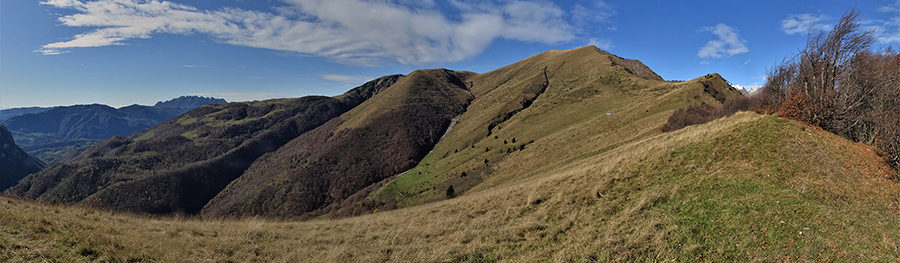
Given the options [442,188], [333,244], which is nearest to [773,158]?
[333,244]

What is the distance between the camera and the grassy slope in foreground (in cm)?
864

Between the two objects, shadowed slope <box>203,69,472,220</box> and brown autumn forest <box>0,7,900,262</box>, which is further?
shadowed slope <box>203,69,472,220</box>

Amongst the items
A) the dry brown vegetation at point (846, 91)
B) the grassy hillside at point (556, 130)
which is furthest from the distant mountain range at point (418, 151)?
the dry brown vegetation at point (846, 91)

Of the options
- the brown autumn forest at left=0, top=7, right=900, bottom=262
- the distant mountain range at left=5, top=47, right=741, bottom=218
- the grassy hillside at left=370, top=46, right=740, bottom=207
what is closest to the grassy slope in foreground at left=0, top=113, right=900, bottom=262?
the brown autumn forest at left=0, top=7, right=900, bottom=262

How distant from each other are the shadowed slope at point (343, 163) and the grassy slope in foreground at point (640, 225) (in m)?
98.4

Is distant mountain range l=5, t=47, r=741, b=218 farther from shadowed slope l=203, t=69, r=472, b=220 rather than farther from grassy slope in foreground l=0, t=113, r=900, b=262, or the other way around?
grassy slope in foreground l=0, t=113, r=900, b=262

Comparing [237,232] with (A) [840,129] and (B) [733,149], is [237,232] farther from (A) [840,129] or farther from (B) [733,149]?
(A) [840,129]

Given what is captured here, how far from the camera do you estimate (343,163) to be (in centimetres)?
13025

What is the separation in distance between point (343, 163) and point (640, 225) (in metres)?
132

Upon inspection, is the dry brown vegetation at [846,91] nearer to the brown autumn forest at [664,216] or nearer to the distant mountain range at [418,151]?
the brown autumn forest at [664,216]

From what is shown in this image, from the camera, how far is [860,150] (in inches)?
572

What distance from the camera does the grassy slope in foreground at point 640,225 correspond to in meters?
8.64

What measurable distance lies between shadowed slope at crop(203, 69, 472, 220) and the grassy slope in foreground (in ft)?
323

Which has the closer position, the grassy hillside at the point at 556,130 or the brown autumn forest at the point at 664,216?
the brown autumn forest at the point at 664,216
